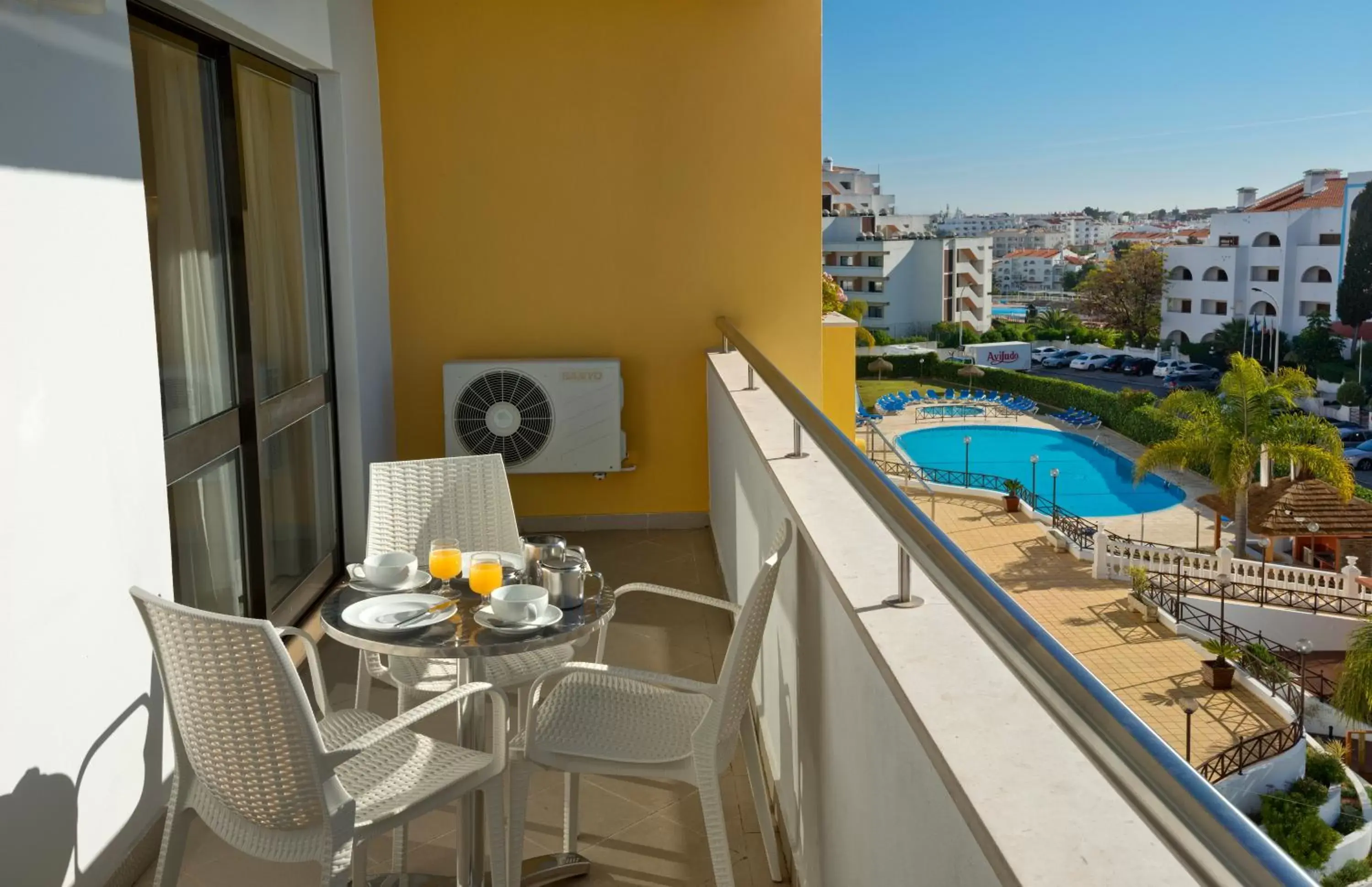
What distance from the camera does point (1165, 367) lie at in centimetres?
1834

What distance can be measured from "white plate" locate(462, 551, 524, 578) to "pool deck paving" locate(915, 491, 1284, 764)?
30.2 ft

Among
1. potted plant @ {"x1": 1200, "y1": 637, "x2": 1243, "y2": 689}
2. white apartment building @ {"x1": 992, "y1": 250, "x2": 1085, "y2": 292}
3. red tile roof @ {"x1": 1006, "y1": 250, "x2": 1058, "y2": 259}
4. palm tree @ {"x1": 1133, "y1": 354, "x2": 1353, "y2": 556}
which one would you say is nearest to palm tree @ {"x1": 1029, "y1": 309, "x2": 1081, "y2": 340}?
white apartment building @ {"x1": 992, "y1": 250, "x2": 1085, "y2": 292}

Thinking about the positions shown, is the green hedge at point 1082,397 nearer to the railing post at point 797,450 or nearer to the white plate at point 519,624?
the railing post at point 797,450

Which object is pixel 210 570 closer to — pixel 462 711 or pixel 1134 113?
pixel 462 711

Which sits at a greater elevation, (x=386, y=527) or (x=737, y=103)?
A: (x=737, y=103)

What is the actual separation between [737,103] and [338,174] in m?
1.94

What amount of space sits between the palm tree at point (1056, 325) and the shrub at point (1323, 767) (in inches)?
297

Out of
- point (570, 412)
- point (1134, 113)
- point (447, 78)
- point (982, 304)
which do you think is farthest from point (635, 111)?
point (1134, 113)

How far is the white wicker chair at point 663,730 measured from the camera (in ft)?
7.21

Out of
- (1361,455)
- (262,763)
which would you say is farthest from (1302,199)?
(262,763)

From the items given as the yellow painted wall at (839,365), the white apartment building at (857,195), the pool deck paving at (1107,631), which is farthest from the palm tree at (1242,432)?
the yellow painted wall at (839,365)

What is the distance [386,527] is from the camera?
3248mm

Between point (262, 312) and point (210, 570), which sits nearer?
point (210, 570)

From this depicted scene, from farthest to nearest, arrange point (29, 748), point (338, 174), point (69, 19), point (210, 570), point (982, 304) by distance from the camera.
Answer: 1. point (982, 304)
2. point (338, 174)
3. point (210, 570)
4. point (69, 19)
5. point (29, 748)
